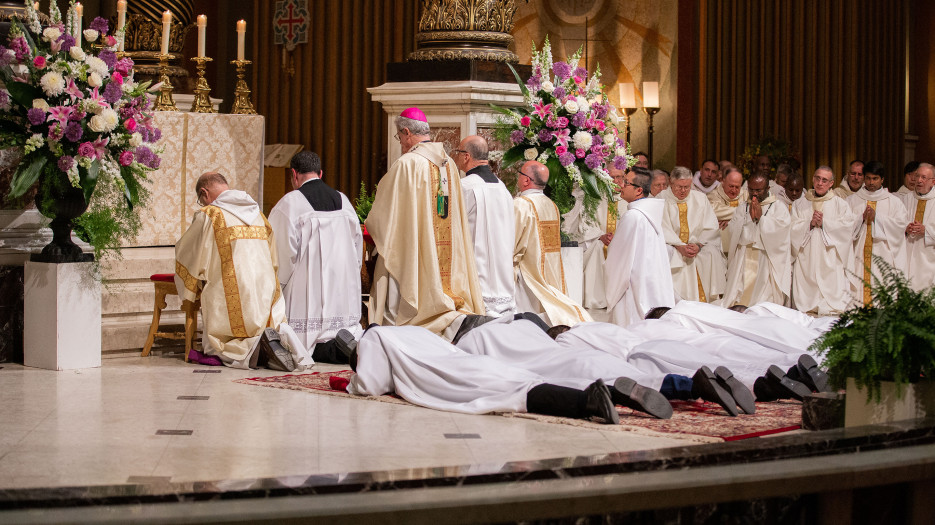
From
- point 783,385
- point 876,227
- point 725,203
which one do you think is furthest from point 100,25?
point 876,227

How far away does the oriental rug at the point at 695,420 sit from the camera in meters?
5.41

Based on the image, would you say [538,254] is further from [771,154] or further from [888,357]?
[771,154]

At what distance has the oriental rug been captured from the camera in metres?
5.41

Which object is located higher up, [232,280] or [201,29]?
[201,29]

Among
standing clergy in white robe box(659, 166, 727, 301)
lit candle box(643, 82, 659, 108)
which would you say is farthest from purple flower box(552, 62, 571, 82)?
lit candle box(643, 82, 659, 108)

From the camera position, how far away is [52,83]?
673 cm

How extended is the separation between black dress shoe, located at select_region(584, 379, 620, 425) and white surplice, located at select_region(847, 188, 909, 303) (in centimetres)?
660

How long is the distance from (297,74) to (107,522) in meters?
13.3

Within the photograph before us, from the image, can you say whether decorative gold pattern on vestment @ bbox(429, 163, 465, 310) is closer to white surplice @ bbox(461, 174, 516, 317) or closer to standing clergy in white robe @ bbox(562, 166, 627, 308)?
white surplice @ bbox(461, 174, 516, 317)

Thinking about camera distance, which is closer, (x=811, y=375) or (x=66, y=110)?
(x=811, y=375)

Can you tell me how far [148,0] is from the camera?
37.3ft

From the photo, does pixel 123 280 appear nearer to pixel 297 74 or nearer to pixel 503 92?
pixel 503 92

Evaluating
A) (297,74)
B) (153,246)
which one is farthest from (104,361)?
(297,74)

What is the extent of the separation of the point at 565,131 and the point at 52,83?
3628 millimetres
